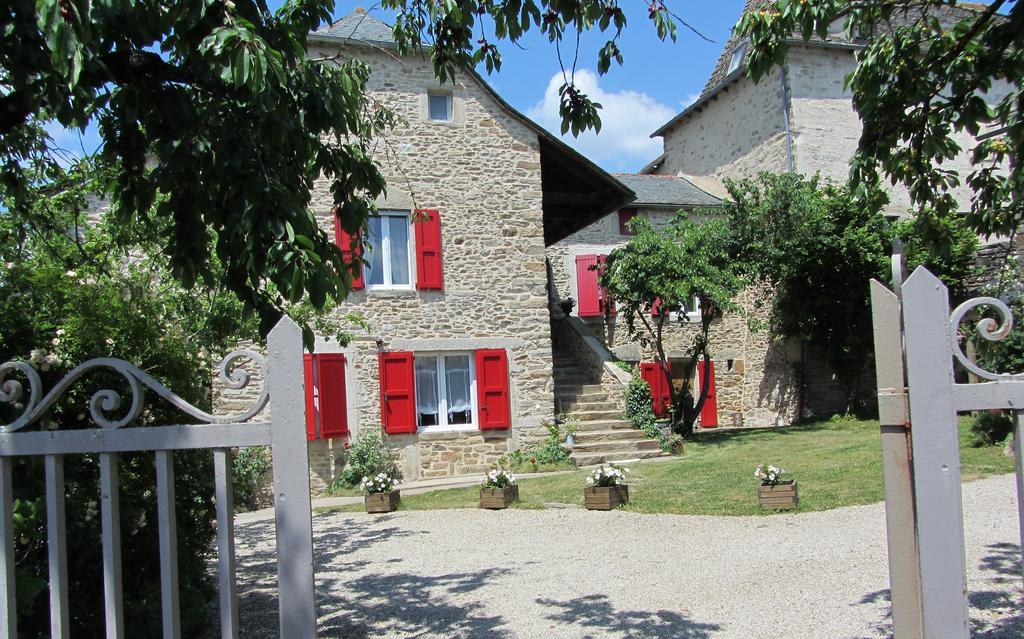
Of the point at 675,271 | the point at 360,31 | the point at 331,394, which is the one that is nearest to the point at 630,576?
the point at 331,394

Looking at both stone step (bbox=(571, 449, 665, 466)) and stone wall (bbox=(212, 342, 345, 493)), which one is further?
stone step (bbox=(571, 449, 665, 466))

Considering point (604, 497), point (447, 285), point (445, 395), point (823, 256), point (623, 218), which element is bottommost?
point (604, 497)

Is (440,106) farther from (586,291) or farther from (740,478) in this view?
(740,478)

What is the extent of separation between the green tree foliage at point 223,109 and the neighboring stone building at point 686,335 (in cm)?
1284

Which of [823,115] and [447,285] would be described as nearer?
[447,285]

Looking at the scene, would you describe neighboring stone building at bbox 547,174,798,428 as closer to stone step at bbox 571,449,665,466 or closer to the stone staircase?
the stone staircase

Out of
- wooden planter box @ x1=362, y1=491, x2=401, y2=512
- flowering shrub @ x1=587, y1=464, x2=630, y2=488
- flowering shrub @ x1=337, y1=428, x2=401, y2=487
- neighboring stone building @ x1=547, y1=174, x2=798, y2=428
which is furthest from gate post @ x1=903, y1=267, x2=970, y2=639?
neighboring stone building @ x1=547, y1=174, x2=798, y2=428

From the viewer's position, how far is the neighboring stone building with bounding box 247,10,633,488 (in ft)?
40.6

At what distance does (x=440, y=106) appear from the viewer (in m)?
13.1

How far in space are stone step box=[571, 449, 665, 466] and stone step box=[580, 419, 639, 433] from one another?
2.07 feet

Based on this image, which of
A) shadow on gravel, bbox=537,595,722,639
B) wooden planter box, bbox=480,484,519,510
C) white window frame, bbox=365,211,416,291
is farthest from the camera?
white window frame, bbox=365,211,416,291

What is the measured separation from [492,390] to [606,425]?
7.33ft

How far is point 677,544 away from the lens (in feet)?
22.4

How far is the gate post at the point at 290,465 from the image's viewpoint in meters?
2.12
